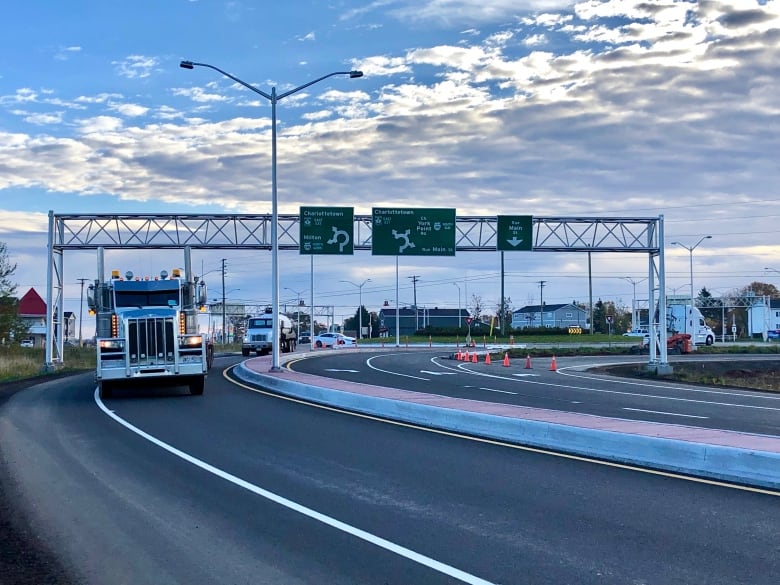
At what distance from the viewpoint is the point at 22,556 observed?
25.8 ft

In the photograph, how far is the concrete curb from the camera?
11133 millimetres

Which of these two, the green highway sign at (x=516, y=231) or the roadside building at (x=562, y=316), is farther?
the roadside building at (x=562, y=316)

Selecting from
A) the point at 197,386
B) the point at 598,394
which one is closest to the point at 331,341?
the point at 598,394

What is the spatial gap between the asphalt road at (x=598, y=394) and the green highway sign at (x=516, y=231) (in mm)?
6164

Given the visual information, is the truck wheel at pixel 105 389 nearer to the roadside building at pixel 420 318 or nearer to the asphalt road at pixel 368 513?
the asphalt road at pixel 368 513

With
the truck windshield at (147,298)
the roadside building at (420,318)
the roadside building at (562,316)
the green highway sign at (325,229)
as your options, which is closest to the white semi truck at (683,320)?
the green highway sign at (325,229)

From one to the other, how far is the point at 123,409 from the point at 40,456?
705cm

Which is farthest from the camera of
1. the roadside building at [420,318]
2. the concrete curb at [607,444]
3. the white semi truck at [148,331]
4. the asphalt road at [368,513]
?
the roadside building at [420,318]

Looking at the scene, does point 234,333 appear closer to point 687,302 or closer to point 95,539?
point 687,302

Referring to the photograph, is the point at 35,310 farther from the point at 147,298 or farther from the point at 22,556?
the point at 22,556

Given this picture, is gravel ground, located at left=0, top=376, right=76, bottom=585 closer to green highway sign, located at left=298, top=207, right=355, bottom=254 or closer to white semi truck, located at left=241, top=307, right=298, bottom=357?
green highway sign, located at left=298, top=207, right=355, bottom=254

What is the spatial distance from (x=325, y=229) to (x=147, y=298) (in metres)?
19.3

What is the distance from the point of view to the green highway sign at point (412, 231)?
4388 cm

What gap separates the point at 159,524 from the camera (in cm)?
900
